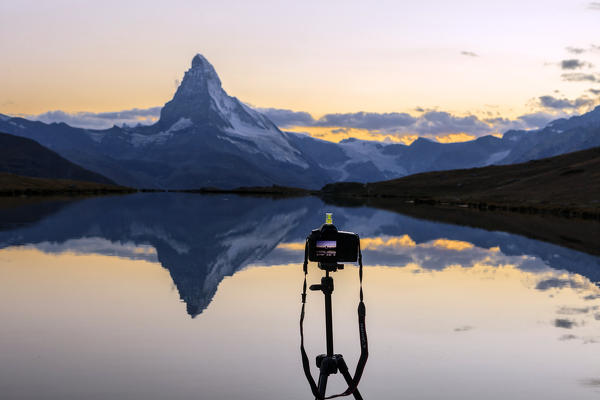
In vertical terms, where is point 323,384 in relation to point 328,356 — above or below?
below

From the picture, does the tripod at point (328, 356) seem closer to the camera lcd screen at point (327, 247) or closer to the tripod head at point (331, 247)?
the tripod head at point (331, 247)

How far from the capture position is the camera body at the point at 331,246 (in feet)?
37.0

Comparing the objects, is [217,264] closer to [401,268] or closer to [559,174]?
[401,268]

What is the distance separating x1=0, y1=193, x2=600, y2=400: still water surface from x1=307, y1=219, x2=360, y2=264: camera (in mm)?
3345

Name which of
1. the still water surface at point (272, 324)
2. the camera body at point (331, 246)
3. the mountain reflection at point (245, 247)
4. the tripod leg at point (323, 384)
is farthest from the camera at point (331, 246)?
the mountain reflection at point (245, 247)

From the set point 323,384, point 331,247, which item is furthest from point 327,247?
point 323,384

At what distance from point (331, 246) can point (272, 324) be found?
356 inches

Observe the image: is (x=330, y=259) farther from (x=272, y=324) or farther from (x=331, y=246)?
(x=272, y=324)

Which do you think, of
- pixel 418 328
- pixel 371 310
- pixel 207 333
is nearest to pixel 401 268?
pixel 371 310

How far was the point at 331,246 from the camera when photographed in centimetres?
1127

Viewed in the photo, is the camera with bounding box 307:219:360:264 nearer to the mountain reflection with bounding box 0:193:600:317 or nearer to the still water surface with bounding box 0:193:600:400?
the still water surface with bounding box 0:193:600:400

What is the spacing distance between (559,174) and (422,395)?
180557mm

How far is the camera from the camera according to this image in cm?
1127

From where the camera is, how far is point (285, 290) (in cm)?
2647
